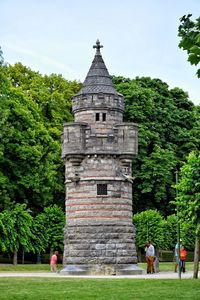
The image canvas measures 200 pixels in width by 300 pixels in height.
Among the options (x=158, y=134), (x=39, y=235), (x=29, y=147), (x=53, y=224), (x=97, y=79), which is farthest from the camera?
(x=158, y=134)

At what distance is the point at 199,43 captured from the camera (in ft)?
33.8

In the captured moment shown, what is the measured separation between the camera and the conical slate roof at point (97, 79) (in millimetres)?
38406

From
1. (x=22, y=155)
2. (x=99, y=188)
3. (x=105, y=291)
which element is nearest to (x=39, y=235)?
(x=22, y=155)

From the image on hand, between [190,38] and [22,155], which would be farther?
[22,155]

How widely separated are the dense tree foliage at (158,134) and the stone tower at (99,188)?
A: 17170mm

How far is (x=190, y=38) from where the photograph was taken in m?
10.6

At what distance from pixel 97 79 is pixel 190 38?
2837cm

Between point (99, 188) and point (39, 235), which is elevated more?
point (99, 188)

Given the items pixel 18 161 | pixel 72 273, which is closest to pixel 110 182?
pixel 72 273

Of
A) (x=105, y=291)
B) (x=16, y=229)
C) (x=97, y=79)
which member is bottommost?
(x=105, y=291)

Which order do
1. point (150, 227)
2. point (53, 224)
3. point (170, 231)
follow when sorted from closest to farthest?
1. point (53, 224)
2. point (150, 227)
3. point (170, 231)

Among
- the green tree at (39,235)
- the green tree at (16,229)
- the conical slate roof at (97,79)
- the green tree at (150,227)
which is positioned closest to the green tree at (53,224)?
the green tree at (39,235)

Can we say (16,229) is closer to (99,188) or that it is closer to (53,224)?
(53,224)

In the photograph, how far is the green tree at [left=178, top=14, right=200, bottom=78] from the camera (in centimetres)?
1042
